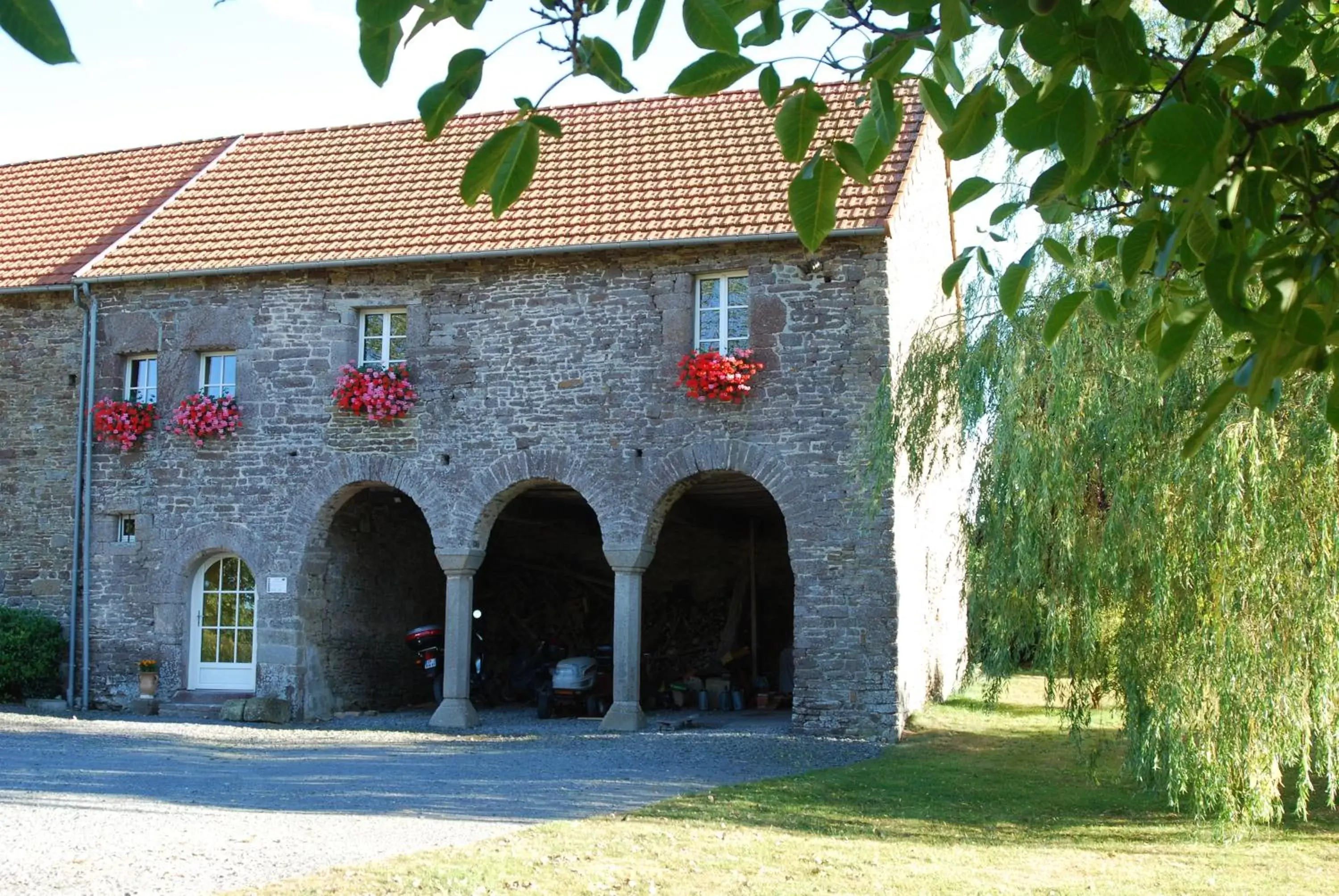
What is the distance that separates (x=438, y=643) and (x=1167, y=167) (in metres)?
14.3

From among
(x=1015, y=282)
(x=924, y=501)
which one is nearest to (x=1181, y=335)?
(x=1015, y=282)

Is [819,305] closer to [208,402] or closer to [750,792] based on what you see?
[750,792]

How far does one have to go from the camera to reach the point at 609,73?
7.64ft

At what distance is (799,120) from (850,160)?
0.12 meters

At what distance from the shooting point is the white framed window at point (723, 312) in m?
13.6

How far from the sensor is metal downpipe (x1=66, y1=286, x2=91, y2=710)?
1527 cm

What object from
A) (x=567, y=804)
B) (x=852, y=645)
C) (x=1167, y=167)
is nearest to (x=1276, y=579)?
(x=567, y=804)

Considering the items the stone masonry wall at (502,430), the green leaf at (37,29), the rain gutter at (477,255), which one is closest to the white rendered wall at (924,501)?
the stone masonry wall at (502,430)

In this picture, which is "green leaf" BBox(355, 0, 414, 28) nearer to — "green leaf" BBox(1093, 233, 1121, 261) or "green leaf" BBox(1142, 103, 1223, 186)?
"green leaf" BBox(1142, 103, 1223, 186)

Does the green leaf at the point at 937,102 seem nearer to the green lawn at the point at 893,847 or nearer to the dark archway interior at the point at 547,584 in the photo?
the green lawn at the point at 893,847

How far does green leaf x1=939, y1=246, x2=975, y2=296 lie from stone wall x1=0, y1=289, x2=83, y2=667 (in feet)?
47.1

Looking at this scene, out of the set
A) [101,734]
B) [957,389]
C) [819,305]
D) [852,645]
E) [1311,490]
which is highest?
[819,305]

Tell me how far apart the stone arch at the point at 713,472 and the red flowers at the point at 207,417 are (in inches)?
179

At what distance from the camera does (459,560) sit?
560 inches
